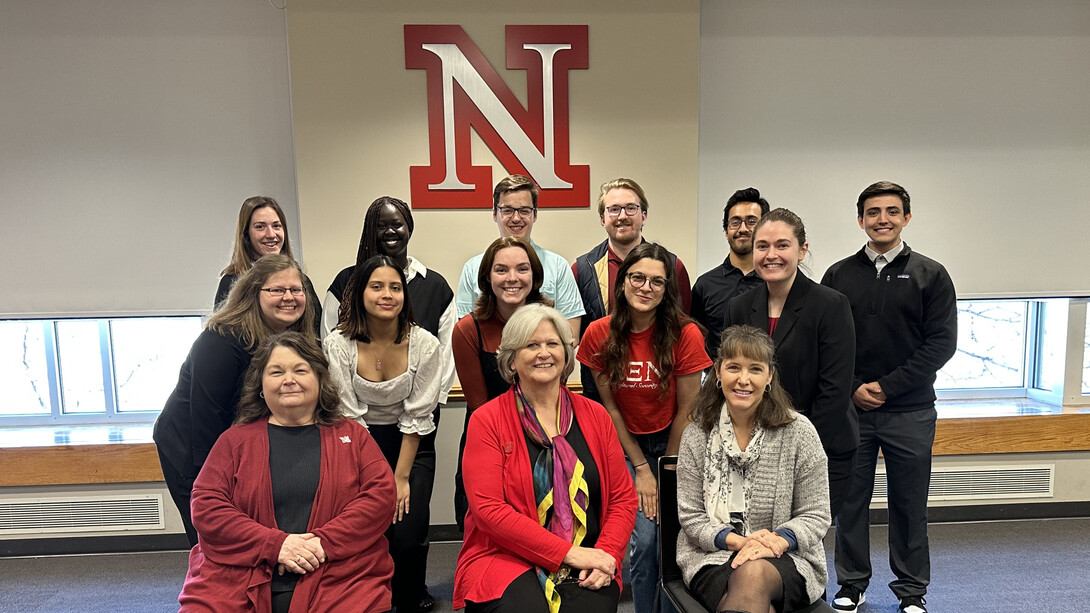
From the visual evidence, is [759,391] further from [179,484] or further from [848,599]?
[179,484]

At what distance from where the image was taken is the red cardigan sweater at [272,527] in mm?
1899

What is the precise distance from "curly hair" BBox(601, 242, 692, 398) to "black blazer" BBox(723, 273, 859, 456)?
32 cm

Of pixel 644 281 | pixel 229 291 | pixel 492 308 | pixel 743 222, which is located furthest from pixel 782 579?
pixel 229 291

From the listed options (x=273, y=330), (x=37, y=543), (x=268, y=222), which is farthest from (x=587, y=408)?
(x=37, y=543)

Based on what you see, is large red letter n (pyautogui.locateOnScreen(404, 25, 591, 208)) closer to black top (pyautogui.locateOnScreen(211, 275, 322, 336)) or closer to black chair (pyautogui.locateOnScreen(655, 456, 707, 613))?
black top (pyautogui.locateOnScreen(211, 275, 322, 336))

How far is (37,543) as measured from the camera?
3.49 meters

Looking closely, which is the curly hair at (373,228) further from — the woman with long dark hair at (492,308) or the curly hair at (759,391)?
the curly hair at (759,391)

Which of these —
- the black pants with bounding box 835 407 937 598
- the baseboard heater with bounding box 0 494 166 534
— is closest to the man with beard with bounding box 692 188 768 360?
the black pants with bounding box 835 407 937 598

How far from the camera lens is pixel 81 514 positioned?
137 inches

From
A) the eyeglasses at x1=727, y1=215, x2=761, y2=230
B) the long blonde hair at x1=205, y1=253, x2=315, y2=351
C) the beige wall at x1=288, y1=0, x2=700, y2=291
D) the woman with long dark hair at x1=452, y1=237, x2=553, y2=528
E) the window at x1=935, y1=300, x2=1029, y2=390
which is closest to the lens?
the long blonde hair at x1=205, y1=253, x2=315, y2=351

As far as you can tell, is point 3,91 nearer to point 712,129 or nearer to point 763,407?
point 712,129

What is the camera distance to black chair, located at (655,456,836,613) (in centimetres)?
202

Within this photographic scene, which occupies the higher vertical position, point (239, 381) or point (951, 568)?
point (239, 381)

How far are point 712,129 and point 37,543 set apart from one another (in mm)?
4333
